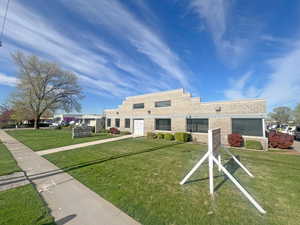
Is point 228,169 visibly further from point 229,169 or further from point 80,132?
point 80,132

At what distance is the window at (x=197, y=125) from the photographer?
44.4 feet

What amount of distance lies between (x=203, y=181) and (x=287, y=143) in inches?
425

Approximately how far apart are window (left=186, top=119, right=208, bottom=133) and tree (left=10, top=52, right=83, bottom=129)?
85.7ft

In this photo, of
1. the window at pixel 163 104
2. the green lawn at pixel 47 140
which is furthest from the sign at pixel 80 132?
the window at pixel 163 104

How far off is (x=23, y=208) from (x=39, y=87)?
99.7 ft

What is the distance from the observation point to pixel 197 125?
46.0ft

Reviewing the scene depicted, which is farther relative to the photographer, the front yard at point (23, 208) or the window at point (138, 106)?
the window at point (138, 106)

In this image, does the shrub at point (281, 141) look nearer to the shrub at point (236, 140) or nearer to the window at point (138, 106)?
the shrub at point (236, 140)

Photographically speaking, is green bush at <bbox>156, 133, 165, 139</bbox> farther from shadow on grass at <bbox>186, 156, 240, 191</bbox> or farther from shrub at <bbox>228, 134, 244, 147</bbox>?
shadow on grass at <bbox>186, 156, 240, 191</bbox>

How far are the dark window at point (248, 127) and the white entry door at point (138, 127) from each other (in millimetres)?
11238

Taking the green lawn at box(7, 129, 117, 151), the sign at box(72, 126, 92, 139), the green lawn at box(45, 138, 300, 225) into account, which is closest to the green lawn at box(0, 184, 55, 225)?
the green lawn at box(45, 138, 300, 225)

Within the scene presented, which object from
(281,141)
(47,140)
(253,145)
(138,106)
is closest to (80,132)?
(47,140)

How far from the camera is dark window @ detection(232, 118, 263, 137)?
10.9 meters

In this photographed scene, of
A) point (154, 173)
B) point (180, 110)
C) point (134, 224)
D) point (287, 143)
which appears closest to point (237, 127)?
point (287, 143)
